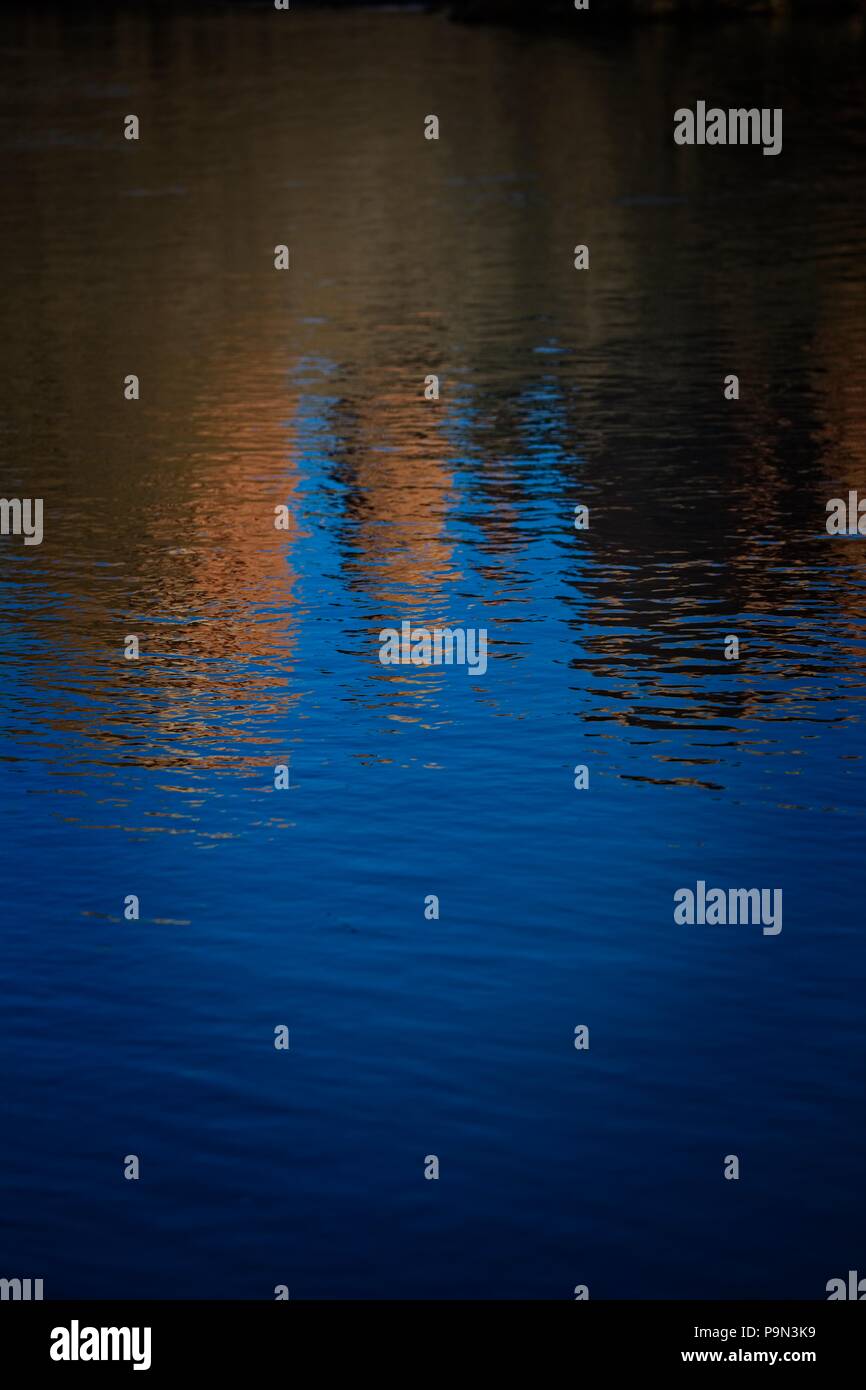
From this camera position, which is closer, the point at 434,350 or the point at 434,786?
the point at 434,786

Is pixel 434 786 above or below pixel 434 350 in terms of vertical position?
below

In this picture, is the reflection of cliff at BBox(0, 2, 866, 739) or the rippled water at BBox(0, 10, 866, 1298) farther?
the reflection of cliff at BBox(0, 2, 866, 739)

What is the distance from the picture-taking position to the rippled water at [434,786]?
46.5ft

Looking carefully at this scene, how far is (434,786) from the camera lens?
2095 centimetres

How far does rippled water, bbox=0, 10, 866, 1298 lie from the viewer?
46.5 ft

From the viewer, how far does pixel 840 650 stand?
25.1 metres

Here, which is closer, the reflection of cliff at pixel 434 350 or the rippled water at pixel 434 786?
the rippled water at pixel 434 786

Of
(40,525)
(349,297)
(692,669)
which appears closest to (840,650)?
(692,669)

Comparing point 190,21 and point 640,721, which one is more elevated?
point 190,21

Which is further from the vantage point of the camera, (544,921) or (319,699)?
(319,699)

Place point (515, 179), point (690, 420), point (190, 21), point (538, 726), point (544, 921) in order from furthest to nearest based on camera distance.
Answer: point (190, 21) → point (515, 179) → point (690, 420) → point (538, 726) → point (544, 921)
